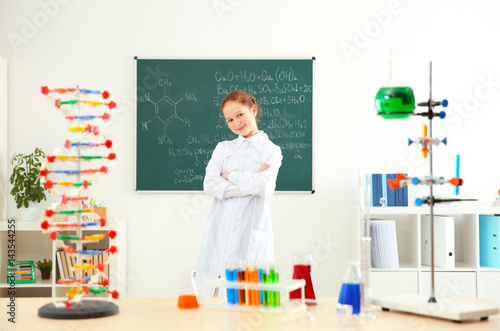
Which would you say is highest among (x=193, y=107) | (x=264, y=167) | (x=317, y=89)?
(x=317, y=89)

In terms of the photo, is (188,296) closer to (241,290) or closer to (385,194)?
(241,290)

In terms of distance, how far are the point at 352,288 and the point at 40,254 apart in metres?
3.18

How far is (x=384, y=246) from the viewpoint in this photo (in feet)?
12.7

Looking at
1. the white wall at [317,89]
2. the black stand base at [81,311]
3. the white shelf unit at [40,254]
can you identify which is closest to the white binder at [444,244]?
the white wall at [317,89]

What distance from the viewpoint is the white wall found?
13.8 ft

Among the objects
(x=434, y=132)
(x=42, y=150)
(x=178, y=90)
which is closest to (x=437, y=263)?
(x=434, y=132)

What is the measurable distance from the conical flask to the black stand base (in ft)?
3.25

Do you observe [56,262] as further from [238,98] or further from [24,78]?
[238,98]

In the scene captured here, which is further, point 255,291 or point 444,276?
point 444,276

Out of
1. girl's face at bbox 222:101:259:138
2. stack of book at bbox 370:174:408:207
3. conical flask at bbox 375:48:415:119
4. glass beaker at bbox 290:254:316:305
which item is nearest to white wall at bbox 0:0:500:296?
stack of book at bbox 370:174:408:207

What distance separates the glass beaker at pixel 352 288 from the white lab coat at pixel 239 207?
132 cm

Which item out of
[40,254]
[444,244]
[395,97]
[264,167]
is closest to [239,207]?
[264,167]

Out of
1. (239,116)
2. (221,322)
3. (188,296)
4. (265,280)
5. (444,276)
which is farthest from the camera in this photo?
(444,276)

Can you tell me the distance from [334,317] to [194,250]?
265 cm
